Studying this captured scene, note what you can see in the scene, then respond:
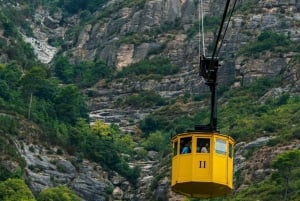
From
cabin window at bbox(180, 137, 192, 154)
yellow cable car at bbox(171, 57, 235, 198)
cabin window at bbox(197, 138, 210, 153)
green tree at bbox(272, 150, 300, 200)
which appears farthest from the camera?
green tree at bbox(272, 150, 300, 200)

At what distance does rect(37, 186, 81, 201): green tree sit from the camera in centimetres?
10125

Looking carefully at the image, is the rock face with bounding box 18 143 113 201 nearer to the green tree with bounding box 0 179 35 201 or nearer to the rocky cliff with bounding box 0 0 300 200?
the rocky cliff with bounding box 0 0 300 200

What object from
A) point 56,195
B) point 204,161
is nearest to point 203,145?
point 204,161

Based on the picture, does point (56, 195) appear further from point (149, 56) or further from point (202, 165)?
point (202, 165)

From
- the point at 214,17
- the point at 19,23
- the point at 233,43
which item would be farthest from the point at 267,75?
the point at 19,23

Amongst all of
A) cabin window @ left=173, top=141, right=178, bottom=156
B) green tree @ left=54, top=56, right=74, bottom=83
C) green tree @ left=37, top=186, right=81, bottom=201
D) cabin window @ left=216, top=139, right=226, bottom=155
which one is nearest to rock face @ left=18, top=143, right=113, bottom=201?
green tree @ left=37, top=186, right=81, bottom=201

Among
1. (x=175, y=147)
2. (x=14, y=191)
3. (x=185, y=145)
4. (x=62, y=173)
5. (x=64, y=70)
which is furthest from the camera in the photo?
(x=64, y=70)

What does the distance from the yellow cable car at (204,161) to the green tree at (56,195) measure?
6618cm

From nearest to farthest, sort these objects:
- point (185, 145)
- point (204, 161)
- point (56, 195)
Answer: point (204, 161) → point (185, 145) → point (56, 195)

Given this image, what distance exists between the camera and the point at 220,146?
33938 millimetres

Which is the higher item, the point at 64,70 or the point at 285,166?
the point at 64,70

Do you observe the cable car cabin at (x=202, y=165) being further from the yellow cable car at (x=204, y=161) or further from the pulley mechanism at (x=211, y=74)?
the pulley mechanism at (x=211, y=74)

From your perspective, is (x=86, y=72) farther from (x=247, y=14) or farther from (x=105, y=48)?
(x=247, y=14)

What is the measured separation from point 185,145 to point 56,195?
67.4m
